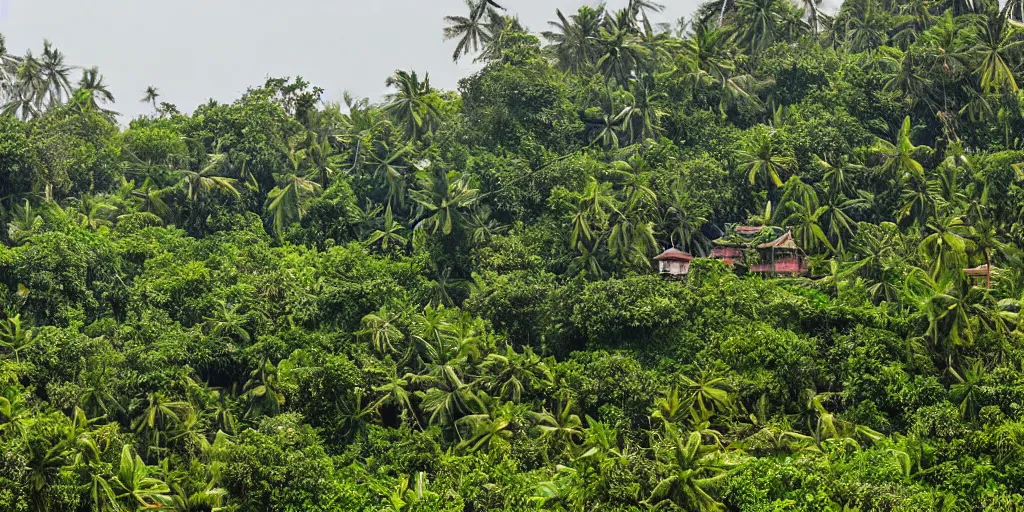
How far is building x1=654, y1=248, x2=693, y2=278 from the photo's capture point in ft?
147

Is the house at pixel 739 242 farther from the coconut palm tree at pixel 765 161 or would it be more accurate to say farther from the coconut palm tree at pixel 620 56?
the coconut palm tree at pixel 620 56

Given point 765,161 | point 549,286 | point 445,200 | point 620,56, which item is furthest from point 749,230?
point 620,56

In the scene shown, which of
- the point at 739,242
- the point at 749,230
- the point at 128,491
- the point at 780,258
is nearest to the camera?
the point at 128,491

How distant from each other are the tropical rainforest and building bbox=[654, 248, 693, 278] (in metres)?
1.09

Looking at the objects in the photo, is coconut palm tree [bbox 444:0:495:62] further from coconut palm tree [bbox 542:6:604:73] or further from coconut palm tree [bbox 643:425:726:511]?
coconut palm tree [bbox 643:425:726:511]

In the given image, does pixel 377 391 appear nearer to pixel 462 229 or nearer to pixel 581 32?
pixel 462 229

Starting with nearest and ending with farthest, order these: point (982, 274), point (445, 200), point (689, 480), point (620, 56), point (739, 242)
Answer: point (689, 480)
point (982, 274)
point (739, 242)
point (445, 200)
point (620, 56)

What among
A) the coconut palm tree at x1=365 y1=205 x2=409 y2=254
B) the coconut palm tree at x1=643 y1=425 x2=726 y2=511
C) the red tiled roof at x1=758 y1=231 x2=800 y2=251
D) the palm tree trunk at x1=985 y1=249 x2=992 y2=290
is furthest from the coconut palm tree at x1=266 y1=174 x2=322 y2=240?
the palm tree trunk at x1=985 y1=249 x2=992 y2=290

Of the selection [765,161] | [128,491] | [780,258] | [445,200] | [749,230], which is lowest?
[128,491]

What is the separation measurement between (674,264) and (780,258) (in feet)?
10.9

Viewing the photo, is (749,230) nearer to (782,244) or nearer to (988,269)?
(782,244)

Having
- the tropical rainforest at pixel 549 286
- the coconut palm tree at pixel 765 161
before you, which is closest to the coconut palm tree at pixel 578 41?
the tropical rainforest at pixel 549 286

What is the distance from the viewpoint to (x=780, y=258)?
4491 centimetres

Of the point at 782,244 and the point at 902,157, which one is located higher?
the point at 902,157
